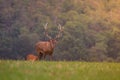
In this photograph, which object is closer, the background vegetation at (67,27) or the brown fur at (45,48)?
the brown fur at (45,48)

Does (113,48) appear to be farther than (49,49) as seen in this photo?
Yes

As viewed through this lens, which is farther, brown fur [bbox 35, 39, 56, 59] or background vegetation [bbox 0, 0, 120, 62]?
background vegetation [bbox 0, 0, 120, 62]

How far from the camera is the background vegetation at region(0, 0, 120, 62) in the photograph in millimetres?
18531

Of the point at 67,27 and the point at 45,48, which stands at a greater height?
the point at 67,27

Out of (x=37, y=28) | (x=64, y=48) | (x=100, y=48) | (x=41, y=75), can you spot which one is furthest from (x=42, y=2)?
(x=41, y=75)

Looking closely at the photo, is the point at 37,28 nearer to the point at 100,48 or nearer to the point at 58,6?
the point at 58,6

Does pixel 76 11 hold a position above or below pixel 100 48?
above

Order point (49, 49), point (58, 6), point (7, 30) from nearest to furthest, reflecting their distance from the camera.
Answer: point (49, 49)
point (7, 30)
point (58, 6)

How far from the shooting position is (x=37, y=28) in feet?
62.3

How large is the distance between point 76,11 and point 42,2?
2.03m

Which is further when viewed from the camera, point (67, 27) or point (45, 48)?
point (67, 27)

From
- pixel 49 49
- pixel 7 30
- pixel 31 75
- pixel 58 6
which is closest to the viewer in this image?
pixel 31 75

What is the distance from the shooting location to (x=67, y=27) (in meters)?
19.2

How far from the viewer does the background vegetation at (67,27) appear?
1853 centimetres
